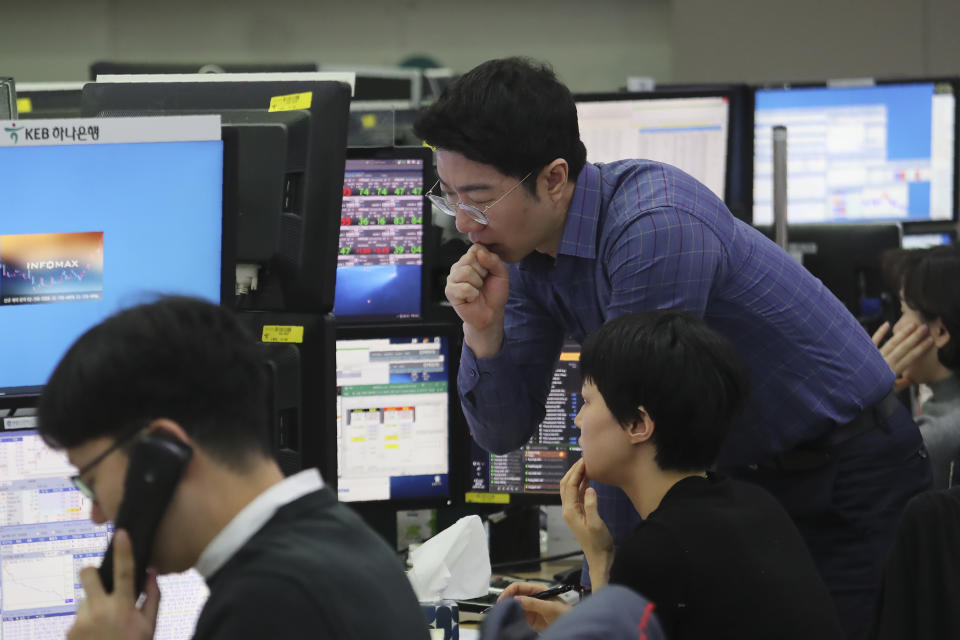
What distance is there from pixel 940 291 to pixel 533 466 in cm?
96

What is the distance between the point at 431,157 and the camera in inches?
94.3

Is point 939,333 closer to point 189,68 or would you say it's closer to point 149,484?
point 189,68

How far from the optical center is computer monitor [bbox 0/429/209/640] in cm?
149

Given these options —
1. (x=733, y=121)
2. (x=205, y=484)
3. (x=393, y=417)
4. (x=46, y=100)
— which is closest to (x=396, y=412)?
(x=393, y=417)

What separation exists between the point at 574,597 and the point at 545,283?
562 millimetres

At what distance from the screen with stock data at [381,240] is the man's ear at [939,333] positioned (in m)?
1.14

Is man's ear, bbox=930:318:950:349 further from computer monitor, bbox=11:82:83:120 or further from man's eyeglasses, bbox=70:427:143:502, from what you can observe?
computer monitor, bbox=11:82:83:120

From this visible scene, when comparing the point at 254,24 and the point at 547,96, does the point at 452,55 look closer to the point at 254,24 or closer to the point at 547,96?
the point at 254,24

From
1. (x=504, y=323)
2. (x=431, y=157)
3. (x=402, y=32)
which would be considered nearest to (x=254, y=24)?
(x=402, y=32)

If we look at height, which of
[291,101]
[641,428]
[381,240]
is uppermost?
[291,101]

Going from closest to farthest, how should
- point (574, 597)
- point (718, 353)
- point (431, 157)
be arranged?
point (718, 353) < point (574, 597) < point (431, 157)

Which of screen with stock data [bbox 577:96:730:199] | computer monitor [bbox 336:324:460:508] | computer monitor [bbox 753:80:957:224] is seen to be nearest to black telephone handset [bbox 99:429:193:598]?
computer monitor [bbox 336:324:460:508]

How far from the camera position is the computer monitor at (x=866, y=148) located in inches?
157

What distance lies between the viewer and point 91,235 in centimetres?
148
